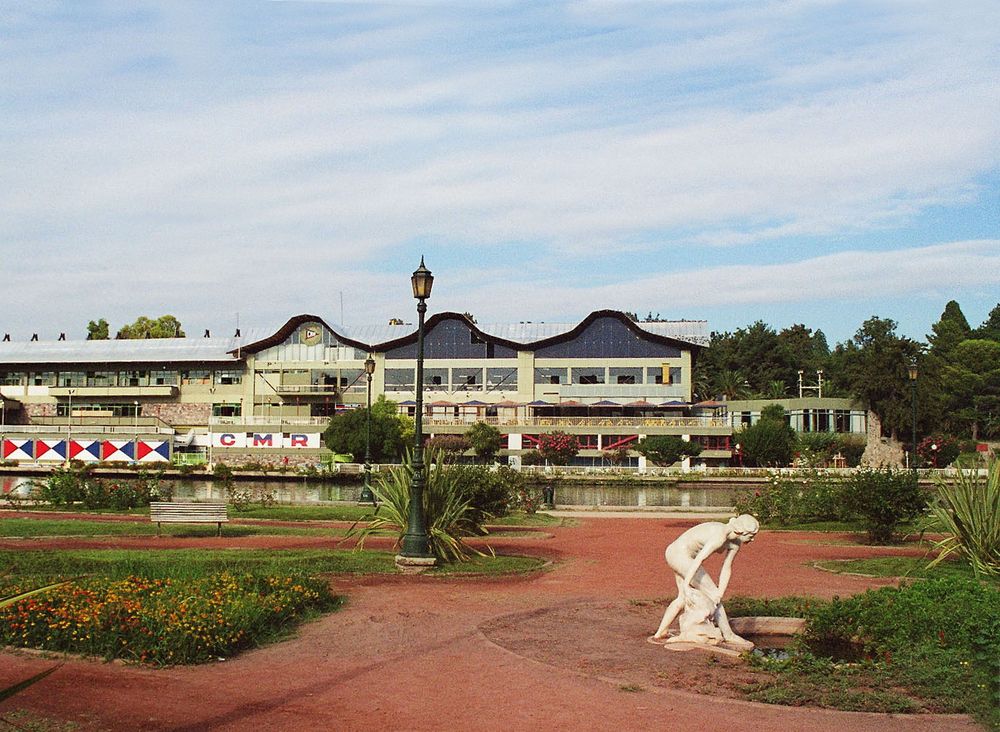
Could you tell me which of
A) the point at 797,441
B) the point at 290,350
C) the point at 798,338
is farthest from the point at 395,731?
the point at 798,338

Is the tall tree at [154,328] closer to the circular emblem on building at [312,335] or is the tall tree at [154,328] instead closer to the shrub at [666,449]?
the circular emblem on building at [312,335]

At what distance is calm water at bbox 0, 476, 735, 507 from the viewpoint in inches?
1678

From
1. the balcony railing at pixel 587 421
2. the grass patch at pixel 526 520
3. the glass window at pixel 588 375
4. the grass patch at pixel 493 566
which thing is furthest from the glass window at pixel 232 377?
the grass patch at pixel 493 566

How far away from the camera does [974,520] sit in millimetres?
15812

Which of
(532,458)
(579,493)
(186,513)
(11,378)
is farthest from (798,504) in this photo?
(11,378)

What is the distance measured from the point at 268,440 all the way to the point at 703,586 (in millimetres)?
70552

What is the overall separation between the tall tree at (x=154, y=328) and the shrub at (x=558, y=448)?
59904 mm

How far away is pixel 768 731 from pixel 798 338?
129587mm

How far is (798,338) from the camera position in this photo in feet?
433

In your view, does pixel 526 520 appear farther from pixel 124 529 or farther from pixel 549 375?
pixel 549 375

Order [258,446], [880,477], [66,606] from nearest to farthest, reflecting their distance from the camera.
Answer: [66,606], [880,477], [258,446]

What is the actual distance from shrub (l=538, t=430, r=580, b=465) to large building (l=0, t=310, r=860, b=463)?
559 cm

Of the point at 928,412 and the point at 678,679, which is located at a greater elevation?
the point at 928,412

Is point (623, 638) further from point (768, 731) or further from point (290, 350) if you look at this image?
point (290, 350)
